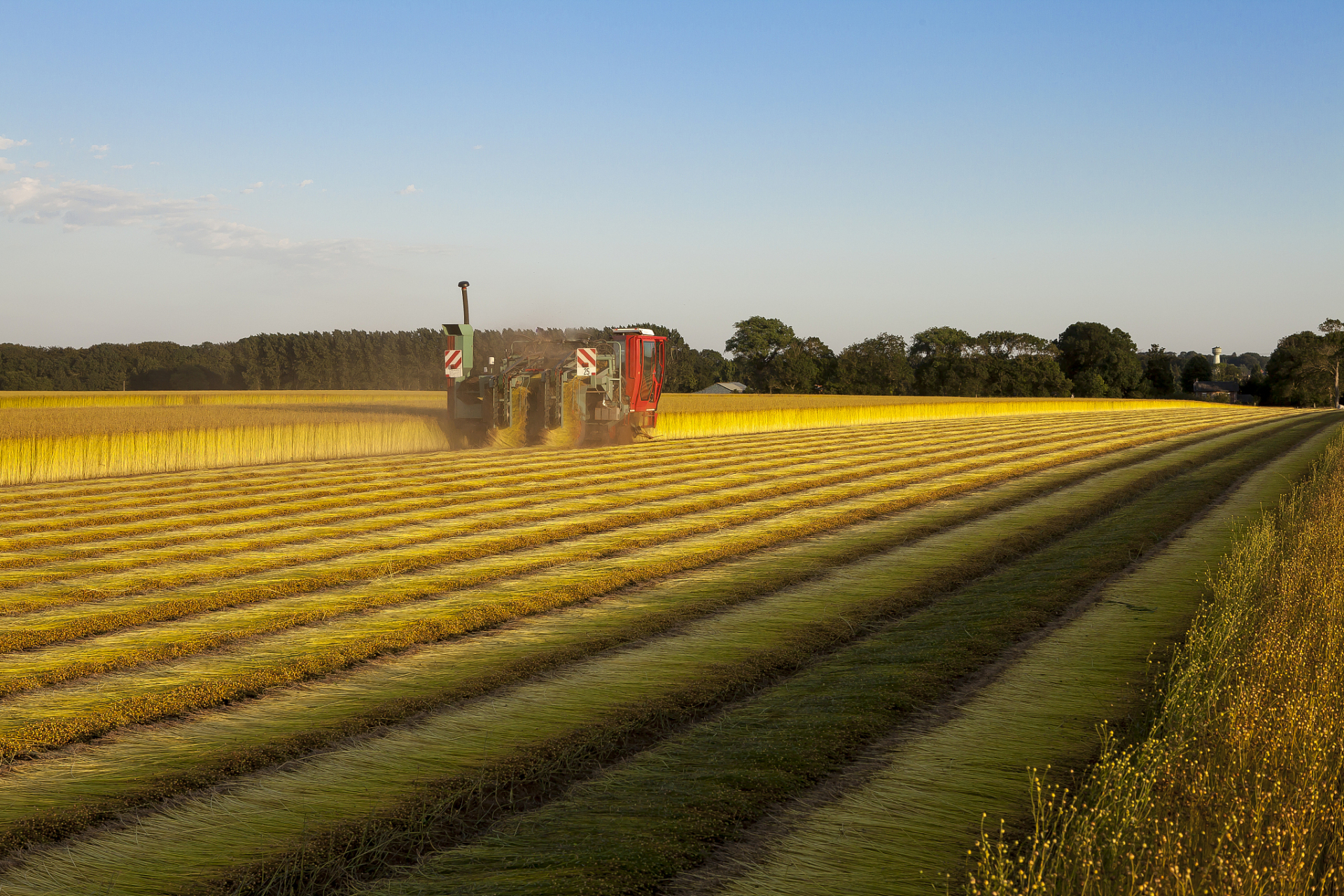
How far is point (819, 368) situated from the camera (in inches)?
3821

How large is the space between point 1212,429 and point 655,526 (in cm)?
3129

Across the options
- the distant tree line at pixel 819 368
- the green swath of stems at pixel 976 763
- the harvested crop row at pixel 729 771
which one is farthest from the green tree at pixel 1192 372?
the harvested crop row at pixel 729 771

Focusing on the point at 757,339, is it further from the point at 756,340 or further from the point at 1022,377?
the point at 1022,377

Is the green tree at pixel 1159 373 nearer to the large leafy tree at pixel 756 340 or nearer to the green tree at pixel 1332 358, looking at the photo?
the green tree at pixel 1332 358

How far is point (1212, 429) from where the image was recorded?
36.7 metres

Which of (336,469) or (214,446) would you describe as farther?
(214,446)

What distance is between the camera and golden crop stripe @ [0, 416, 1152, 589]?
990 cm

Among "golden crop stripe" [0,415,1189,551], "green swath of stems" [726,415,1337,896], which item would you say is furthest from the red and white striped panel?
"green swath of stems" [726,415,1337,896]

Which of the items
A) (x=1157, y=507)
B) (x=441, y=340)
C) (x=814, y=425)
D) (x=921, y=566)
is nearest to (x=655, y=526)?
(x=921, y=566)

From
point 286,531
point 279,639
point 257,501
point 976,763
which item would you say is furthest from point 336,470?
point 976,763

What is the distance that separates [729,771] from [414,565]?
593 cm

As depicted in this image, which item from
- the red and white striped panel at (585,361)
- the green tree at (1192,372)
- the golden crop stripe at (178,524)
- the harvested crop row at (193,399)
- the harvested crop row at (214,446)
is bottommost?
the golden crop stripe at (178,524)

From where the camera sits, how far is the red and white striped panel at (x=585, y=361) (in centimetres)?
2273

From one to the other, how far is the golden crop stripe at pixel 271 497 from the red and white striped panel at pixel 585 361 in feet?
7.76
